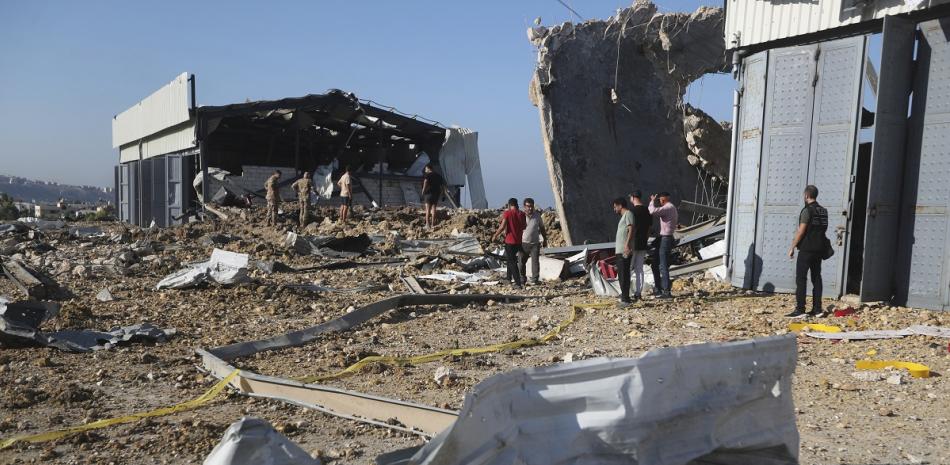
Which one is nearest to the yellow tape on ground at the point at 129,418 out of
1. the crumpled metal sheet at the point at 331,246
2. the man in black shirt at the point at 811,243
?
the man in black shirt at the point at 811,243

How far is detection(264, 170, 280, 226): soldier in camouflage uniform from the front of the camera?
18.9m

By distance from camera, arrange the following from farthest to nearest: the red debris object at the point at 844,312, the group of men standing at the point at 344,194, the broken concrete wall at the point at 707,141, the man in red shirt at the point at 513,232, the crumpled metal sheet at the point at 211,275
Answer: the group of men standing at the point at 344,194 < the broken concrete wall at the point at 707,141 < the man in red shirt at the point at 513,232 < the crumpled metal sheet at the point at 211,275 < the red debris object at the point at 844,312

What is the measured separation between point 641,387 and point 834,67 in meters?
7.99

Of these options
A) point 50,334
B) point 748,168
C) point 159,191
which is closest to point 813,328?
point 748,168

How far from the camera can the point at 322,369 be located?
6.05 metres

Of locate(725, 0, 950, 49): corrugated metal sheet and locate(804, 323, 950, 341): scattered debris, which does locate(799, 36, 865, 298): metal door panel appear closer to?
locate(725, 0, 950, 49): corrugated metal sheet

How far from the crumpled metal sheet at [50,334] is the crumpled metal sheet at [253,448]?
478 cm

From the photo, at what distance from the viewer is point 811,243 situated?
26.5 feet

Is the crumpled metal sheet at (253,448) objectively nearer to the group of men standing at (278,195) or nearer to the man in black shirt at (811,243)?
the man in black shirt at (811,243)

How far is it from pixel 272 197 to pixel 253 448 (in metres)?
17.4

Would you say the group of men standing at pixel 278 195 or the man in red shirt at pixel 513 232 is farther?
the group of men standing at pixel 278 195

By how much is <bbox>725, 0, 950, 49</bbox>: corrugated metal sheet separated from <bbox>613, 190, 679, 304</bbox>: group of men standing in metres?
2.60

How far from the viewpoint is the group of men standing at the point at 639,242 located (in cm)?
920

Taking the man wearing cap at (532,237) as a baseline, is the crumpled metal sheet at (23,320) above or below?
below
